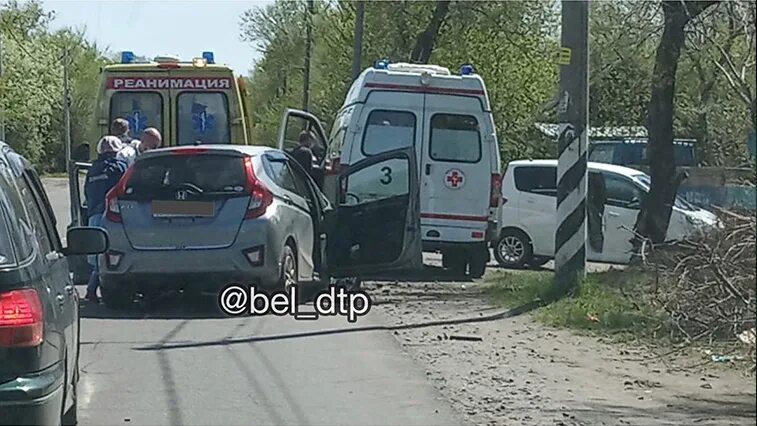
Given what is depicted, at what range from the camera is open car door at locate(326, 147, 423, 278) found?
1459 cm

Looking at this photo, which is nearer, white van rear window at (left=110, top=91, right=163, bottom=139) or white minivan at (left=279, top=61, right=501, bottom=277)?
white minivan at (left=279, top=61, right=501, bottom=277)

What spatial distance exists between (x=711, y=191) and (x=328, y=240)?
417cm

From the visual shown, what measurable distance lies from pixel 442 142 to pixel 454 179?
20.1 inches

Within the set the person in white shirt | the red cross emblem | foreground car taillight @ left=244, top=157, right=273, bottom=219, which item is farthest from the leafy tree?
the person in white shirt

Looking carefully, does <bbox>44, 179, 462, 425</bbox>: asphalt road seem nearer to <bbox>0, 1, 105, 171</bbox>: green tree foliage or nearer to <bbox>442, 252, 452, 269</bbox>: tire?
<bbox>442, 252, 452, 269</bbox>: tire

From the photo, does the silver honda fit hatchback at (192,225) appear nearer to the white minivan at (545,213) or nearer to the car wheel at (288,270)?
the car wheel at (288,270)

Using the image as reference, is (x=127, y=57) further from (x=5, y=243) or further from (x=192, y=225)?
(x=5, y=243)

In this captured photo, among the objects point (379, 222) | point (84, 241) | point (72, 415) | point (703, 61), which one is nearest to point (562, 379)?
point (72, 415)

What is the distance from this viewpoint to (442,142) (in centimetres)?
1789

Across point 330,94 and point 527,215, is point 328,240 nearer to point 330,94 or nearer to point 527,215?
point 527,215

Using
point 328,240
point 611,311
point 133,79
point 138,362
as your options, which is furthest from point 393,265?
point 133,79

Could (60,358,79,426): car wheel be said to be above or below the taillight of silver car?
below

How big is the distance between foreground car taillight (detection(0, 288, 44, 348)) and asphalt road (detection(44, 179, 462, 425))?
253cm

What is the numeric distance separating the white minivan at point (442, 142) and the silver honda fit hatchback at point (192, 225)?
443cm
